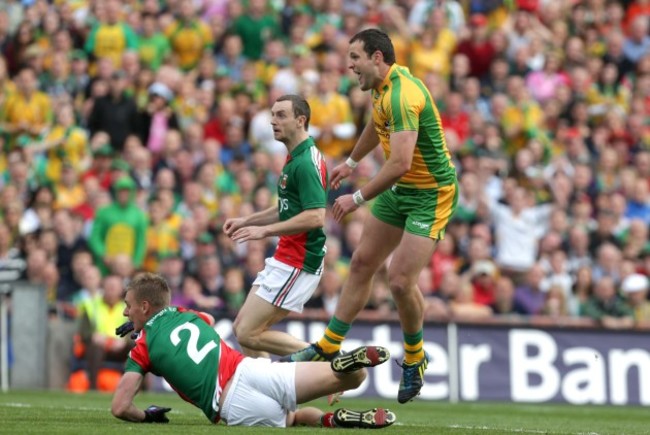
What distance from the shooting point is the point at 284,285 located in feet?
36.7

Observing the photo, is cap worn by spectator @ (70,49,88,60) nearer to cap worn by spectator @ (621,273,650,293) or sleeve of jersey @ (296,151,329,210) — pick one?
cap worn by spectator @ (621,273,650,293)

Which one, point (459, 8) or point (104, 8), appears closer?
point (104, 8)

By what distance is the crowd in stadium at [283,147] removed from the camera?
17.7m

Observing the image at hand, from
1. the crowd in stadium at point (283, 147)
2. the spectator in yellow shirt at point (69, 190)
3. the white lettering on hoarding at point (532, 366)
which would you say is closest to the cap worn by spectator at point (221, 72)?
the crowd in stadium at point (283, 147)

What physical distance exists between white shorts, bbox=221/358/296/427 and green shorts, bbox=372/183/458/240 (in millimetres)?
1924

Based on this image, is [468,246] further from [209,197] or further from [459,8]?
[459,8]

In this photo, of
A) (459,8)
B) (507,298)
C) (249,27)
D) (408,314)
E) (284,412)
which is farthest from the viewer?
(459,8)

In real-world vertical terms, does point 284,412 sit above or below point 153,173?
below

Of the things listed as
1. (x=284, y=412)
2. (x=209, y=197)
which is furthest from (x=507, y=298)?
(x=284, y=412)

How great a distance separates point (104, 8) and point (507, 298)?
7149 millimetres

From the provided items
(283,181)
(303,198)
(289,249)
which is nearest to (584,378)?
(289,249)

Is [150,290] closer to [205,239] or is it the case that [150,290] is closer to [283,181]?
[283,181]

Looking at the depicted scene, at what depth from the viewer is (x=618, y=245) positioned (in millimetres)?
19547

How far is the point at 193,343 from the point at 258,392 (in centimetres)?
55
